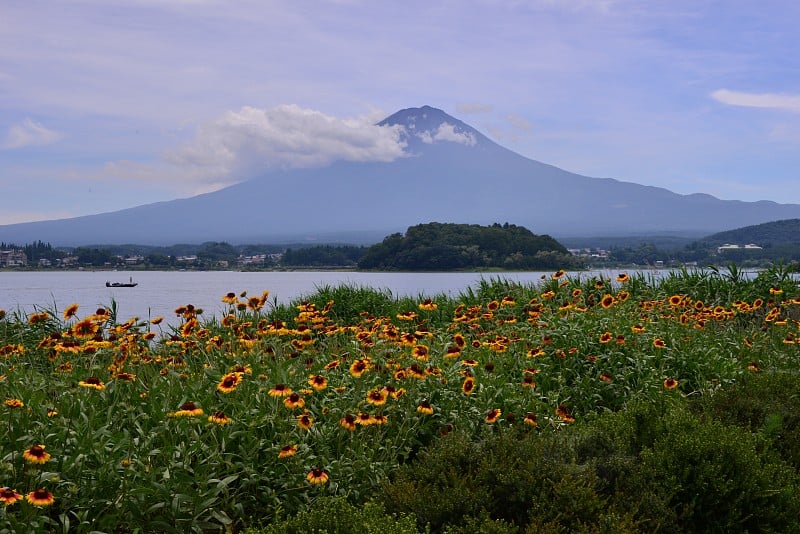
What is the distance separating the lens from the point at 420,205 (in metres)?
155

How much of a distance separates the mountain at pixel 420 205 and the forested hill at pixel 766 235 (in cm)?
8364

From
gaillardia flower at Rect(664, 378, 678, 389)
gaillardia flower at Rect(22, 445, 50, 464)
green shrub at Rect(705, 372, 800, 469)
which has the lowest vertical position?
green shrub at Rect(705, 372, 800, 469)

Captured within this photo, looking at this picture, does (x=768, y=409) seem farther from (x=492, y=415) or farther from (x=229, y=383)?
(x=229, y=383)

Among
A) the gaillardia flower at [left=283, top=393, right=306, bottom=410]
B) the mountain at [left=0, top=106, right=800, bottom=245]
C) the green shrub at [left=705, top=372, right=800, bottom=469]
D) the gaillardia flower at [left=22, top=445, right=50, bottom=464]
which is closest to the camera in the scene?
the gaillardia flower at [left=22, top=445, right=50, bottom=464]

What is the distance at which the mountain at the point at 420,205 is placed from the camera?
394ft

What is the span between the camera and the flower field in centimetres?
352

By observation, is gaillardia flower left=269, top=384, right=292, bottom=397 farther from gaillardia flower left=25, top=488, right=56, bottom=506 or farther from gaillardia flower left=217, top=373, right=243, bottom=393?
gaillardia flower left=25, top=488, right=56, bottom=506

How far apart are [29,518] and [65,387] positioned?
157 centimetres

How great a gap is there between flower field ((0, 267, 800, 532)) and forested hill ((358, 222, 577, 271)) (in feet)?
32.9

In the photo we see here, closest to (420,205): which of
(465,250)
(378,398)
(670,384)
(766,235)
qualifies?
(766,235)

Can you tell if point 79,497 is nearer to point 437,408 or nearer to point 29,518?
point 29,518

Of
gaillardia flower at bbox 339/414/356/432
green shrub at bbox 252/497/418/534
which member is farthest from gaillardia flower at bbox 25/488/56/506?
gaillardia flower at bbox 339/414/356/432

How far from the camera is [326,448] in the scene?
4117 mm

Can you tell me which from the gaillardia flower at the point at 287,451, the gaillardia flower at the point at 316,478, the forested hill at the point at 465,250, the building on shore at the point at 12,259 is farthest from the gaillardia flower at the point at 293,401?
the building on shore at the point at 12,259
